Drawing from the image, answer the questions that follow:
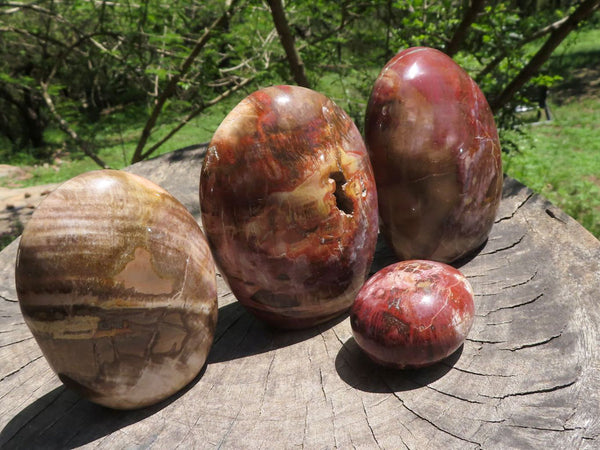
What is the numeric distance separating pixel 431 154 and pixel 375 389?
97cm

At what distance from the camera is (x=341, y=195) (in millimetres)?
2121

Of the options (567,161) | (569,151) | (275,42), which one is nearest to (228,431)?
(275,42)

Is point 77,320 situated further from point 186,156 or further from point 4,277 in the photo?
point 186,156

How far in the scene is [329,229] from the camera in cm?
208

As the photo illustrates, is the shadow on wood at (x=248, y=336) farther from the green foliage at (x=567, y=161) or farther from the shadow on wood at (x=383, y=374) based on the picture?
the green foliage at (x=567, y=161)

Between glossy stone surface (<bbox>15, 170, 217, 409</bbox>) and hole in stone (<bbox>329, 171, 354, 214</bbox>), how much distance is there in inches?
22.1

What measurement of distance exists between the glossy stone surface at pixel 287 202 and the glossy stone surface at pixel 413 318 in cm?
25

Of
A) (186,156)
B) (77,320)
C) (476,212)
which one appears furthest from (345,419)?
(186,156)

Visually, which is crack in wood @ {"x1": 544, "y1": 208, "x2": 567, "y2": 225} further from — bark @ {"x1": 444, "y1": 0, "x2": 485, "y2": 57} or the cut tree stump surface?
bark @ {"x1": 444, "y1": 0, "x2": 485, "y2": 57}

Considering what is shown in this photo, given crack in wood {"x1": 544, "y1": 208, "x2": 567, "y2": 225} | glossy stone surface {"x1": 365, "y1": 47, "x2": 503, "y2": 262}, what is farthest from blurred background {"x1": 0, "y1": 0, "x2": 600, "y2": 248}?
glossy stone surface {"x1": 365, "y1": 47, "x2": 503, "y2": 262}

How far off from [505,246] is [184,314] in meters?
1.51

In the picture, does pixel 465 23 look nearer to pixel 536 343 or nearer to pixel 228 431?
pixel 536 343

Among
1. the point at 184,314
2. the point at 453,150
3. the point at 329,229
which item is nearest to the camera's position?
the point at 184,314

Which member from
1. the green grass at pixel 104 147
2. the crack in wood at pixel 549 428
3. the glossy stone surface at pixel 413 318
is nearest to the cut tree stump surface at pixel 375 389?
the crack in wood at pixel 549 428
